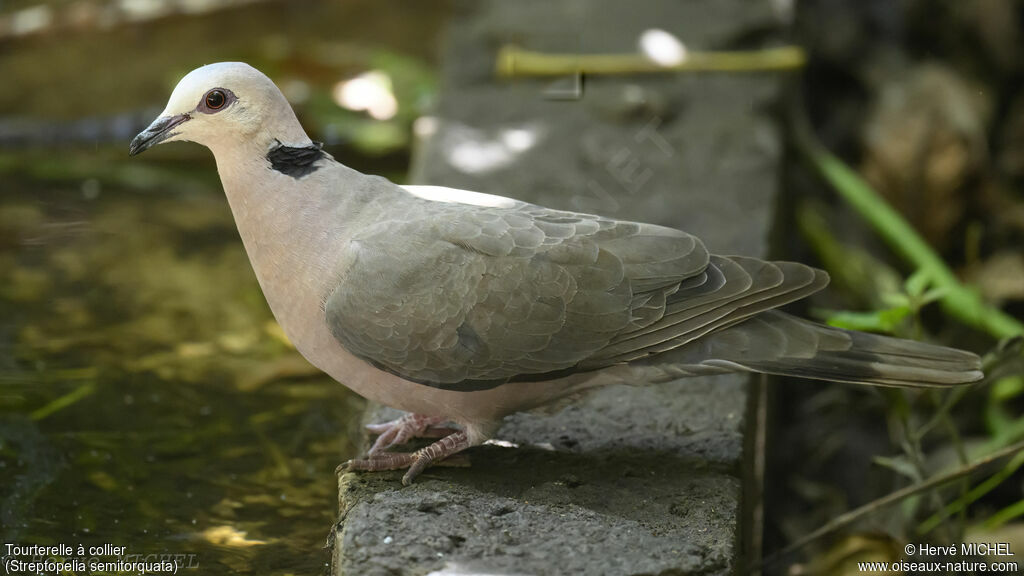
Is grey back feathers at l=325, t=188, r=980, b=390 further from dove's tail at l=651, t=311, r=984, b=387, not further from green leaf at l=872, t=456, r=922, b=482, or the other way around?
green leaf at l=872, t=456, r=922, b=482

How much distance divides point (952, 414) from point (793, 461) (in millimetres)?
702

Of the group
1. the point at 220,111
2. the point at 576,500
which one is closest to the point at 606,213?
the point at 576,500

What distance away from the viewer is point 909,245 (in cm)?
473

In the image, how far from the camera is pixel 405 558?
2576 millimetres

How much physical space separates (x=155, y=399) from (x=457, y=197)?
1.38 metres

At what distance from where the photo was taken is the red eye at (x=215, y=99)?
2.80 m

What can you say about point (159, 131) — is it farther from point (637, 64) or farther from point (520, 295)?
point (637, 64)

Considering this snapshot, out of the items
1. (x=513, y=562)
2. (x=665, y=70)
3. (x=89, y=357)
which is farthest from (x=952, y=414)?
(x=89, y=357)

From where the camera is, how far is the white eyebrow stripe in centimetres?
314

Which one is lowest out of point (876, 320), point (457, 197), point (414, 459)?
point (414, 459)

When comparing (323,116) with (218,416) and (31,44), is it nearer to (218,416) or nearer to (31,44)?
(31,44)

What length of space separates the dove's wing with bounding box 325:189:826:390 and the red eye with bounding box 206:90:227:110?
484 mm

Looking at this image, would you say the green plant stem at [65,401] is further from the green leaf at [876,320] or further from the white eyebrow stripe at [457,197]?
the green leaf at [876,320]

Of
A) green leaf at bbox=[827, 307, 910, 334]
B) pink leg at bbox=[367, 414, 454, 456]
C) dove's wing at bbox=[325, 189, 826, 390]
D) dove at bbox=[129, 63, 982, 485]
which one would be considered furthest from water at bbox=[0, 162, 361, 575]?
green leaf at bbox=[827, 307, 910, 334]
